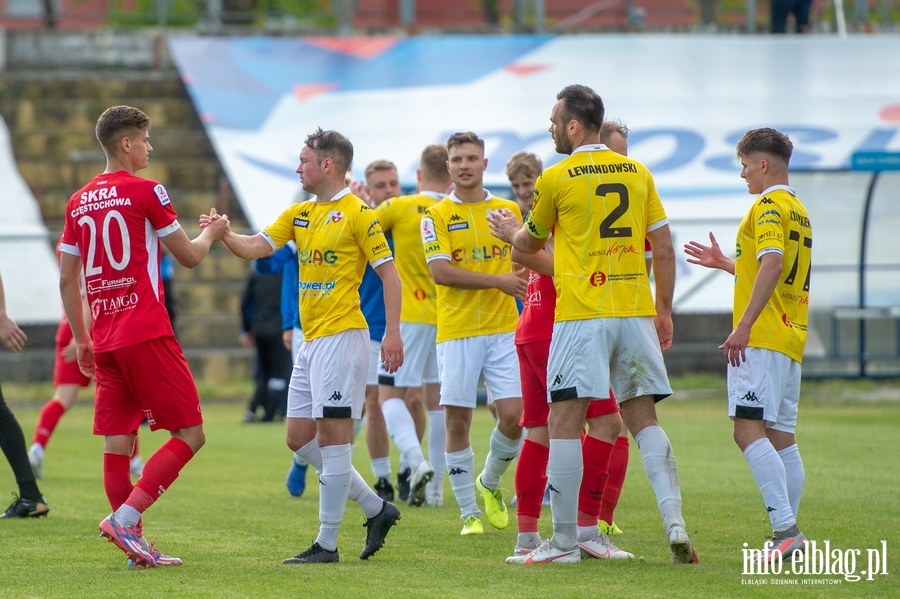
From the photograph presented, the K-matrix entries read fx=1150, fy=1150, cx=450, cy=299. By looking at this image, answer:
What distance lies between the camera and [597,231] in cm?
548

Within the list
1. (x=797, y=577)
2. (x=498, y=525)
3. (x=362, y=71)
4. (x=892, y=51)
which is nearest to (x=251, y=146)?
(x=362, y=71)

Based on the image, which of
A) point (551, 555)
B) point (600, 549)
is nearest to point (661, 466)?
point (600, 549)

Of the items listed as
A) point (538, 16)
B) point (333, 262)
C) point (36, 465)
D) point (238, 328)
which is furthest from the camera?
point (538, 16)

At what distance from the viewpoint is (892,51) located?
23.5 m

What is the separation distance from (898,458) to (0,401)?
284 inches

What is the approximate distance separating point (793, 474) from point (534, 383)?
57.6 inches

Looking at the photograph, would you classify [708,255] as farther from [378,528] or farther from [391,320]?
[378,528]

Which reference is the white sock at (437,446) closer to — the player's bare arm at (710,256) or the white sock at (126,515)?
the player's bare arm at (710,256)

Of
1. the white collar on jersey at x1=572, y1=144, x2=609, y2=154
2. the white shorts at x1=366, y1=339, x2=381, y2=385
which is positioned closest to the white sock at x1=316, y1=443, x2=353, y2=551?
the white collar on jersey at x1=572, y1=144, x2=609, y2=154

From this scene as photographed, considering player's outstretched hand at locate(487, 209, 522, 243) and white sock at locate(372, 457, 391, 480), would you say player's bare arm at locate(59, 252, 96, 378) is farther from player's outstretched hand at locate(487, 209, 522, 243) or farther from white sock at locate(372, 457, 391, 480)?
white sock at locate(372, 457, 391, 480)

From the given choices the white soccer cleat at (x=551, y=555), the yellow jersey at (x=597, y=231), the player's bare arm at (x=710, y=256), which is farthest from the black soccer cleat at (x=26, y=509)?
the player's bare arm at (x=710, y=256)

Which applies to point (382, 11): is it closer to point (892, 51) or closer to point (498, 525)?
point (892, 51)

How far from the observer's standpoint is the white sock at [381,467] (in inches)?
326

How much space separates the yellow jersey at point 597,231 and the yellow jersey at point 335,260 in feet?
3.02
